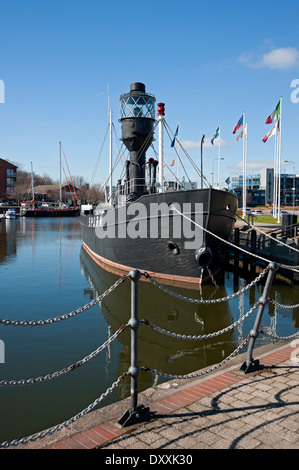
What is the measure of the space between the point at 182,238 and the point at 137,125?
7.66 meters

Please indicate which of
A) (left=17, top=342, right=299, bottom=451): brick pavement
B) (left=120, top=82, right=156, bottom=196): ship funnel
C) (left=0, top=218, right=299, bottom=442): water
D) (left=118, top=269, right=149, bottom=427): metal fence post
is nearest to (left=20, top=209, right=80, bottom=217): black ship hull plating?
(left=120, top=82, right=156, bottom=196): ship funnel

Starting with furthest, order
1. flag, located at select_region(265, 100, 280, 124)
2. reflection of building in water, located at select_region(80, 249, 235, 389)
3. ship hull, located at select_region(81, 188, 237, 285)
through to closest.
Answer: flag, located at select_region(265, 100, 280, 124), ship hull, located at select_region(81, 188, 237, 285), reflection of building in water, located at select_region(80, 249, 235, 389)

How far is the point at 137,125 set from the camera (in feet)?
58.6

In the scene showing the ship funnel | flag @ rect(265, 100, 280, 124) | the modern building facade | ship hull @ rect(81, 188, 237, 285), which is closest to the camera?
ship hull @ rect(81, 188, 237, 285)

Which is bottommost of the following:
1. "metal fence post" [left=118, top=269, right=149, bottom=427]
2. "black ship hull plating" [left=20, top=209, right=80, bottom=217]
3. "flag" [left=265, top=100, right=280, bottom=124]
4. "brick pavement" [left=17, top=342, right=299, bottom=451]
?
"brick pavement" [left=17, top=342, right=299, bottom=451]

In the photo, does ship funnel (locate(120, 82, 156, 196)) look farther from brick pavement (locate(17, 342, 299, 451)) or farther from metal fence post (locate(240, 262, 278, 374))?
brick pavement (locate(17, 342, 299, 451))

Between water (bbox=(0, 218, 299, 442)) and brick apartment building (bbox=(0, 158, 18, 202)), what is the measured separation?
85.7m

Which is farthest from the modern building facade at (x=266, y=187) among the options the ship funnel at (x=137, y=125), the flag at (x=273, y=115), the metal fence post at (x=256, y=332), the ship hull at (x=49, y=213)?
the metal fence post at (x=256, y=332)

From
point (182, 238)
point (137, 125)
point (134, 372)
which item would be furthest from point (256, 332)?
point (137, 125)

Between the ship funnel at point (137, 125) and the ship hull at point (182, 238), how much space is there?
3933 millimetres

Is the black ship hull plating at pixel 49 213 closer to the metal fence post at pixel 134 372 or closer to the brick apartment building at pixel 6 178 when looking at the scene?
the brick apartment building at pixel 6 178

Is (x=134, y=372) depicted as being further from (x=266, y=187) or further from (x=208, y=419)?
(x=266, y=187)

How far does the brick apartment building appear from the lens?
94.2 metres
